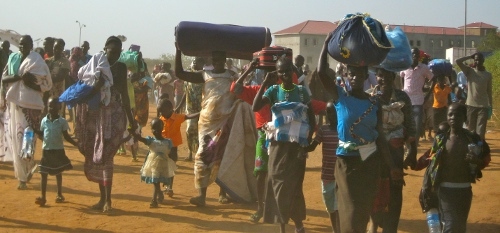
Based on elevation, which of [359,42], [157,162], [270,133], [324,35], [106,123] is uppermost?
[324,35]

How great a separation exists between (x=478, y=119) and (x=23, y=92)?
7.57 m

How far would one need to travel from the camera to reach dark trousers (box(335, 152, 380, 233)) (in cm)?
589

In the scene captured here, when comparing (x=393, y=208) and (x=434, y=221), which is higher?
(x=393, y=208)

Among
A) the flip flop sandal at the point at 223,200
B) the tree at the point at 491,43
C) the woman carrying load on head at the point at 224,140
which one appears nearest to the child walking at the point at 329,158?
the woman carrying load on head at the point at 224,140

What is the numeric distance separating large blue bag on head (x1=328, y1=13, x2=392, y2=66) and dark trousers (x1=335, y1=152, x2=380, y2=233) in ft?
2.38

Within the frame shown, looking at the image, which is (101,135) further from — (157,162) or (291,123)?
(291,123)

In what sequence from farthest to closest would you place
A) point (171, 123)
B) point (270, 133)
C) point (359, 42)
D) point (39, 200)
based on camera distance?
point (171, 123), point (39, 200), point (270, 133), point (359, 42)

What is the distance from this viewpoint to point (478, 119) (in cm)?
1355

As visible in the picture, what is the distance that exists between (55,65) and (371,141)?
1018 centimetres

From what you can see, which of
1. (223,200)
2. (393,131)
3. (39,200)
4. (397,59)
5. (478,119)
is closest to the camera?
(397,59)

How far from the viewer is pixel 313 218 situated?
879cm

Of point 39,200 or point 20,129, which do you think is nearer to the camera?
point 39,200

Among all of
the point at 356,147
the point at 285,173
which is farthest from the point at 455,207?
the point at 285,173

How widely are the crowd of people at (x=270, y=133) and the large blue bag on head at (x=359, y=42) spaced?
0.12 m
